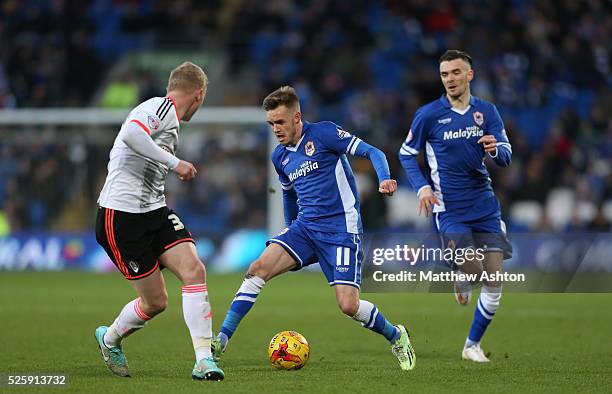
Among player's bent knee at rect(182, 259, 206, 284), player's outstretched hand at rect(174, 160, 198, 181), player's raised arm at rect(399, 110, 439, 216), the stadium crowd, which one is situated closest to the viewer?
player's outstretched hand at rect(174, 160, 198, 181)

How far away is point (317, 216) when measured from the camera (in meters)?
8.49

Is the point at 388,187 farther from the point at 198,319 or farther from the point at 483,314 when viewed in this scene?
the point at 483,314

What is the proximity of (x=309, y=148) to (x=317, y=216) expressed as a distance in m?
0.52

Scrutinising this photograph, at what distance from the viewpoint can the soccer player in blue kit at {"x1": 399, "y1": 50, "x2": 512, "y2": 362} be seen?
8.93 metres

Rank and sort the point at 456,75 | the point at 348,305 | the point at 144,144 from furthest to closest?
the point at 456,75
the point at 348,305
the point at 144,144

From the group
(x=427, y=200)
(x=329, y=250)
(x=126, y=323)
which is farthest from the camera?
(x=427, y=200)

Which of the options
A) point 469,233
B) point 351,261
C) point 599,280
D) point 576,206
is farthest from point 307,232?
point 576,206

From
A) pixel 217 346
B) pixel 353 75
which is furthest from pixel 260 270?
pixel 353 75

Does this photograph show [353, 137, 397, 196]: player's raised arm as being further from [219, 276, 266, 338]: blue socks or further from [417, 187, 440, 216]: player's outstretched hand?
[219, 276, 266, 338]: blue socks

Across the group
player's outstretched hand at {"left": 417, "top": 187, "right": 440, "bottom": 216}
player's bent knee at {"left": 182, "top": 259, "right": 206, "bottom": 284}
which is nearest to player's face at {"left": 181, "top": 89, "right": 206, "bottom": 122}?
player's bent knee at {"left": 182, "top": 259, "right": 206, "bottom": 284}

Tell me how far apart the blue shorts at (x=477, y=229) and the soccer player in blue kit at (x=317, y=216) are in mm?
956

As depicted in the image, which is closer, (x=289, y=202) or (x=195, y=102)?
(x=195, y=102)

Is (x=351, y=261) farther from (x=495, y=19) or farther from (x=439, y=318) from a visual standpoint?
(x=495, y=19)

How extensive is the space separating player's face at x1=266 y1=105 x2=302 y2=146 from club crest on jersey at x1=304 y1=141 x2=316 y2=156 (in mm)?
142
